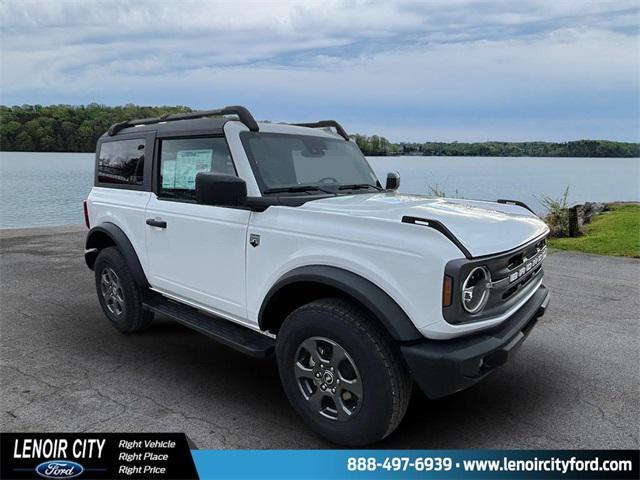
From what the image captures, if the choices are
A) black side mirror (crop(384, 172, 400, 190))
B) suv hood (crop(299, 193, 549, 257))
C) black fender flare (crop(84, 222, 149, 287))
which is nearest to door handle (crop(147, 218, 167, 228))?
black fender flare (crop(84, 222, 149, 287))

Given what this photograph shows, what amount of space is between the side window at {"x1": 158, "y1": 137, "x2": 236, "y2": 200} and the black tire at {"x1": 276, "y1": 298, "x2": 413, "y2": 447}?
4.68 ft

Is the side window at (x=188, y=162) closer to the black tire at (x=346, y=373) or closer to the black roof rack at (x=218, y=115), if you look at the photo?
the black roof rack at (x=218, y=115)

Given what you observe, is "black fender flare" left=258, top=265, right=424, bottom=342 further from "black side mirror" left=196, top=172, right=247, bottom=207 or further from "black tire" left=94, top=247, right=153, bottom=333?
"black tire" left=94, top=247, right=153, bottom=333

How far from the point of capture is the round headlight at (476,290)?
263 centimetres

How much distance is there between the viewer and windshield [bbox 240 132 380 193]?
3.70 meters

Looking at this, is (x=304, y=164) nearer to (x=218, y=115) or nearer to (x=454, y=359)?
(x=218, y=115)

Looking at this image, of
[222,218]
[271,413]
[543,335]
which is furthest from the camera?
[543,335]

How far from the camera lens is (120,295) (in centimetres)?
495

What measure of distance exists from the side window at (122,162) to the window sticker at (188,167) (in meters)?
0.53

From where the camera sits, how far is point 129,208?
4695 millimetres

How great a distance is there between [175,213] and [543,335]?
3.80 m

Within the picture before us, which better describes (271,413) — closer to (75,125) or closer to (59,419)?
(59,419)

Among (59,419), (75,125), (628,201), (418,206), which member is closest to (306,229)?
(418,206)

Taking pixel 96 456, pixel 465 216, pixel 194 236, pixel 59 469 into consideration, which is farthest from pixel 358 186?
pixel 59 469
